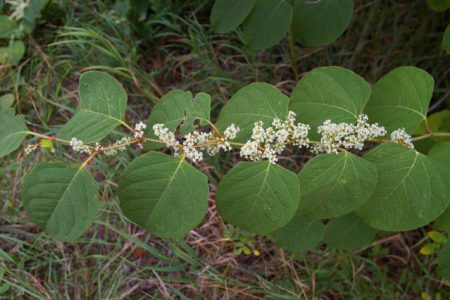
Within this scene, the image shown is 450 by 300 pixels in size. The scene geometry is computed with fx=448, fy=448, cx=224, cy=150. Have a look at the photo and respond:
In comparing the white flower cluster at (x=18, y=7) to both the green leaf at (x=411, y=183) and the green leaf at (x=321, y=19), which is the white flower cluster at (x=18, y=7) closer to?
the green leaf at (x=321, y=19)

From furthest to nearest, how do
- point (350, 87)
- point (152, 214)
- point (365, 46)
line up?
point (365, 46) < point (350, 87) < point (152, 214)

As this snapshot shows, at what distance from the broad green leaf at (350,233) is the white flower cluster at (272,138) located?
0.71 m

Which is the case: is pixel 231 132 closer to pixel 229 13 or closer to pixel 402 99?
pixel 402 99

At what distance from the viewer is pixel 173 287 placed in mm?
2725

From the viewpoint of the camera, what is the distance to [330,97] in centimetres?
157

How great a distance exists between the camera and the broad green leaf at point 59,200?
1.40m

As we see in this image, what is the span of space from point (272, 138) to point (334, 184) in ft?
0.82

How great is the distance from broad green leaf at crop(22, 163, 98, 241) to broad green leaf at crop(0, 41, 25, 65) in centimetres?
242

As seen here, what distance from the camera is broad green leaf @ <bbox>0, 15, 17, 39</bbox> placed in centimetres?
350

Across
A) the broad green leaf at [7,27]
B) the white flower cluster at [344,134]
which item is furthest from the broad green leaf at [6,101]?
the white flower cluster at [344,134]

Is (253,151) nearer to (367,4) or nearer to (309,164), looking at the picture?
(309,164)

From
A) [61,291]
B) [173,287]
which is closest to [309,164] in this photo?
[173,287]

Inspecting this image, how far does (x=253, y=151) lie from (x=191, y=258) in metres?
1.28

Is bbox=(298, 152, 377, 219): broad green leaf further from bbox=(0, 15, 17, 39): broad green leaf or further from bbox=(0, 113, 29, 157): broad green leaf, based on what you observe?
bbox=(0, 15, 17, 39): broad green leaf
